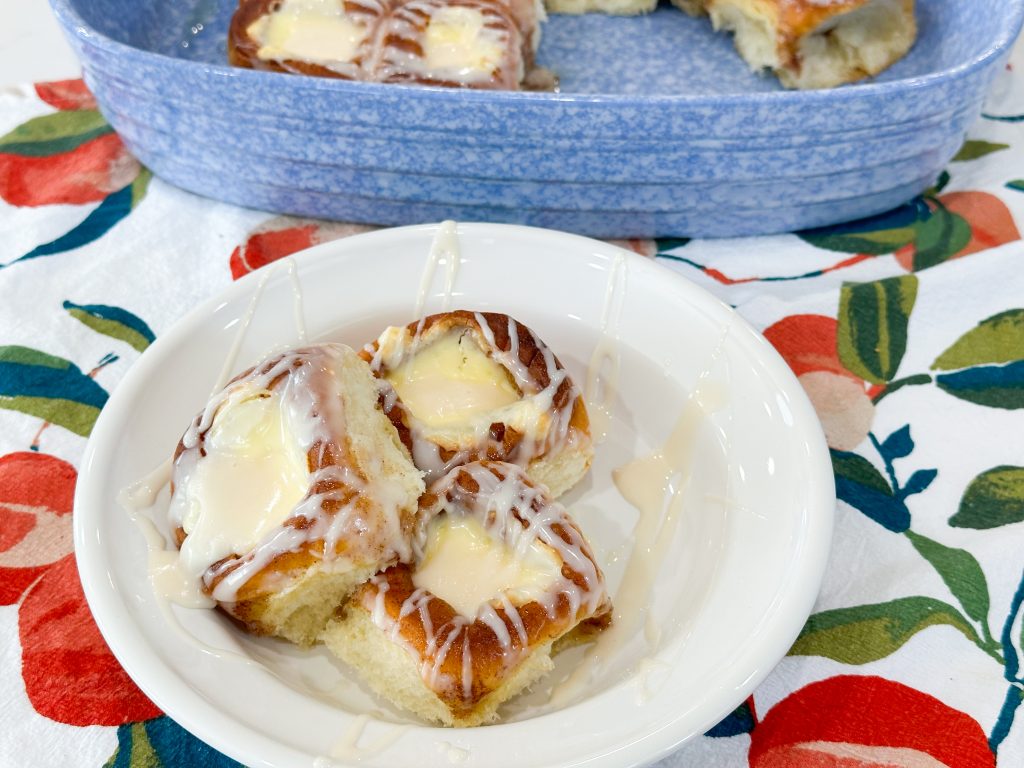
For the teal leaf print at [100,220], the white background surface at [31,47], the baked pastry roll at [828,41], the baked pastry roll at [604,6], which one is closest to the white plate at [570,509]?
the teal leaf print at [100,220]

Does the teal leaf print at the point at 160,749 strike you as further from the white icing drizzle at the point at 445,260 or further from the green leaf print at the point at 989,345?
the green leaf print at the point at 989,345

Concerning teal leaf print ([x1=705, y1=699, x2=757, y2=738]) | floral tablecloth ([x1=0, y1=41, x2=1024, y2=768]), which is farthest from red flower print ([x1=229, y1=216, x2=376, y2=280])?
teal leaf print ([x1=705, y1=699, x2=757, y2=738])

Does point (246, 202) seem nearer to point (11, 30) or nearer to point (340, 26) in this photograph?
point (340, 26)

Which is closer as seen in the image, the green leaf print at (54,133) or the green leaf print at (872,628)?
the green leaf print at (872,628)

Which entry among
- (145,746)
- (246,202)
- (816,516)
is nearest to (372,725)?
(145,746)

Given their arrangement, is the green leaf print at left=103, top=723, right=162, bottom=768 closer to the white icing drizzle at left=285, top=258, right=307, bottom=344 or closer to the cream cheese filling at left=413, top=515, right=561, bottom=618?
the cream cheese filling at left=413, top=515, right=561, bottom=618

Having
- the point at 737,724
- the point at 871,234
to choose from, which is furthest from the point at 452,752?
the point at 871,234
